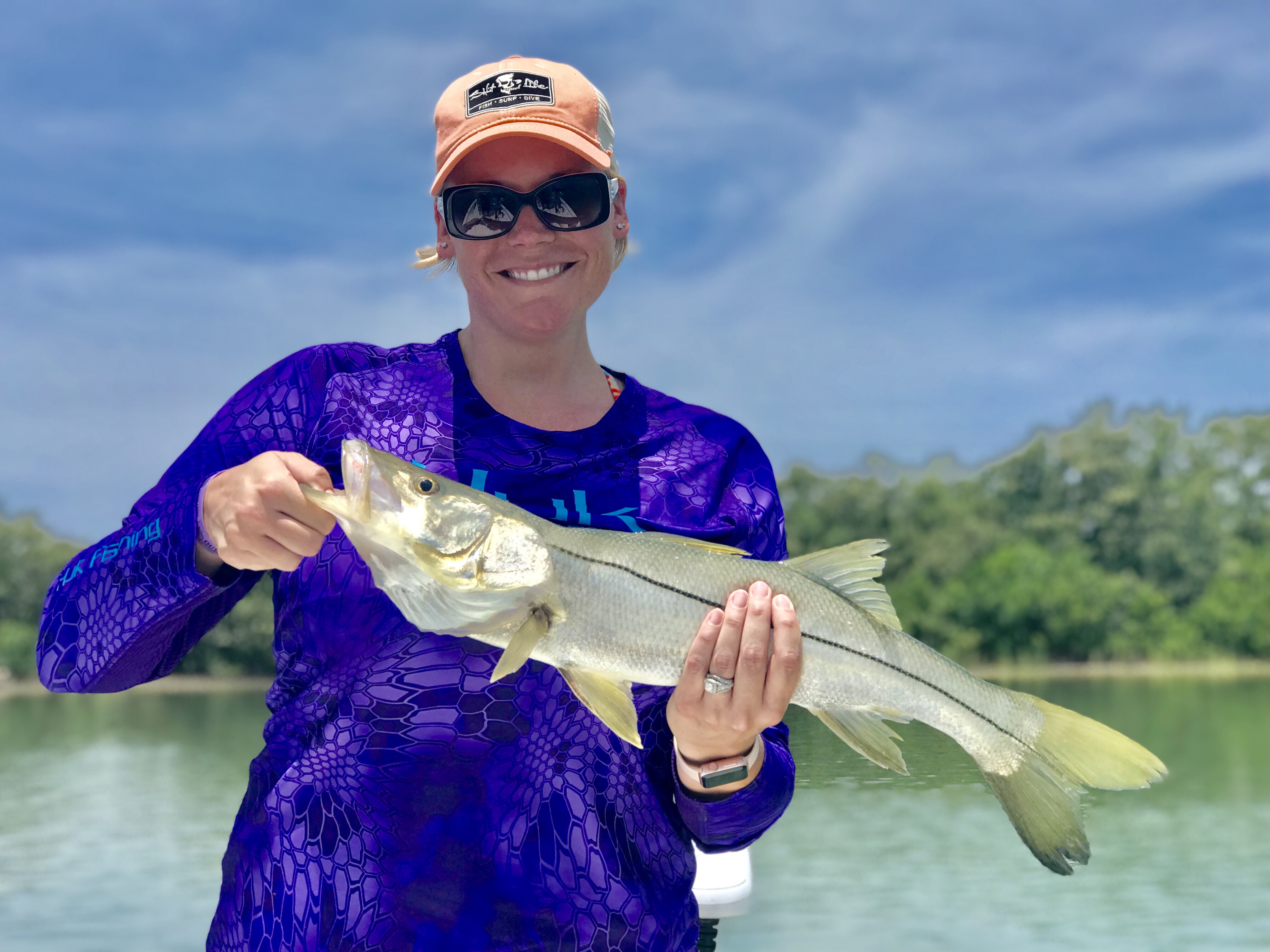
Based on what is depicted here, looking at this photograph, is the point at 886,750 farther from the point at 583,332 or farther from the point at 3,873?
the point at 3,873

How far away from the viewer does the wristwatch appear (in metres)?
2.74

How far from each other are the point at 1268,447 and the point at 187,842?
6517 centimetres

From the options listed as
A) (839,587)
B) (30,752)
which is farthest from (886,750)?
(30,752)

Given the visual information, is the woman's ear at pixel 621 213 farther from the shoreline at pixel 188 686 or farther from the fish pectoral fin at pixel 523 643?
the shoreline at pixel 188 686

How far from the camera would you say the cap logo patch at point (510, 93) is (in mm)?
2848

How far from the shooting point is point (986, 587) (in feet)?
205

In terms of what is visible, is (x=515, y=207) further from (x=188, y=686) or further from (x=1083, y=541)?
(x=1083, y=541)

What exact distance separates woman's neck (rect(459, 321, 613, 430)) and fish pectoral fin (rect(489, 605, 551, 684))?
560 millimetres

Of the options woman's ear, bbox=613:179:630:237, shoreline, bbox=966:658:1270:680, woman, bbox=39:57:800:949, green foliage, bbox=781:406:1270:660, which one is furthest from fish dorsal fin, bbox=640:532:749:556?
shoreline, bbox=966:658:1270:680

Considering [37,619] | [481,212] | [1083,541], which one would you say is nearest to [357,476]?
[481,212]

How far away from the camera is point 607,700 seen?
2.54 m

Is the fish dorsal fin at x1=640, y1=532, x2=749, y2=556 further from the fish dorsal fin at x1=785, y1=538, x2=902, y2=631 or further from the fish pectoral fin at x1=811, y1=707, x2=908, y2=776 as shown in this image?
the fish pectoral fin at x1=811, y1=707, x2=908, y2=776

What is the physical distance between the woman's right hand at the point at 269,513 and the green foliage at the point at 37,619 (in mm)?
51405

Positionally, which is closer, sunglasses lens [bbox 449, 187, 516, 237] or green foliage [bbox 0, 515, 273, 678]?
sunglasses lens [bbox 449, 187, 516, 237]
